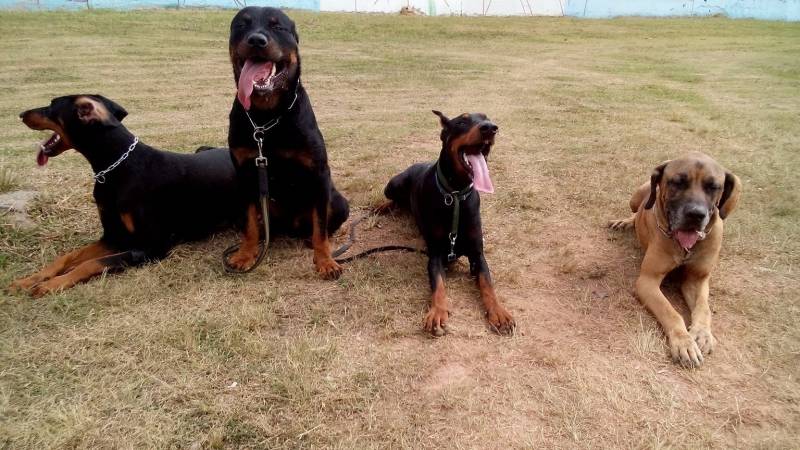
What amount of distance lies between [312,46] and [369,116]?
878 centimetres

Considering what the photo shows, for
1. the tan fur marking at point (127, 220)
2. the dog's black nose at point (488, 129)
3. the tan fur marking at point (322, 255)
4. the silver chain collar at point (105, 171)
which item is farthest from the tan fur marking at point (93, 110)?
the dog's black nose at point (488, 129)

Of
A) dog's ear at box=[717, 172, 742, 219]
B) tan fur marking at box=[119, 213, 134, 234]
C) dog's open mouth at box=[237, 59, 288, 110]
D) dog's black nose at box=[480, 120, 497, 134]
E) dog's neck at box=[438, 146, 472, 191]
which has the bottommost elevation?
tan fur marking at box=[119, 213, 134, 234]

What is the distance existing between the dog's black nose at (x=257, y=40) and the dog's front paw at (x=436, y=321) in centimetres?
196

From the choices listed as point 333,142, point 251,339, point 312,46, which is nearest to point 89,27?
point 312,46

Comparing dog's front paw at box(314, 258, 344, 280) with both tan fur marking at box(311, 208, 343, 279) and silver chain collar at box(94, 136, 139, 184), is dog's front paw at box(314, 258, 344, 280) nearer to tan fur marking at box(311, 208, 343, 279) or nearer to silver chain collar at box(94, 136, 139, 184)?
tan fur marking at box(311, 208, 343, 279)

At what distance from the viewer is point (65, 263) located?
359cm

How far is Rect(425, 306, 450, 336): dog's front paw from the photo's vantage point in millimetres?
3125

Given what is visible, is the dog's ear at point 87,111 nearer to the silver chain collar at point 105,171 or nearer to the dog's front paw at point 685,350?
the silver chain collar at point 105,171

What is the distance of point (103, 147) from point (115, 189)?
299 millimetres

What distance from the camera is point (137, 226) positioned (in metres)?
3.61

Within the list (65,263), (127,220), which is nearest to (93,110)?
(127,220)

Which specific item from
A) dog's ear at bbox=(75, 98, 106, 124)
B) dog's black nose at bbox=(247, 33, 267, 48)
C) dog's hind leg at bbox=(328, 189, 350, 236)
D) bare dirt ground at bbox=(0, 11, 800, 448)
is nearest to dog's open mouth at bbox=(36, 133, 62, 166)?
dog's ear at bbox=(75, 98, 106, 124)

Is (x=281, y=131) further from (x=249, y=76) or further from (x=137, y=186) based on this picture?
(x=137, y=186)

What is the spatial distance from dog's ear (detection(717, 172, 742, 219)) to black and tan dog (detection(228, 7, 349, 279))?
106 inches
